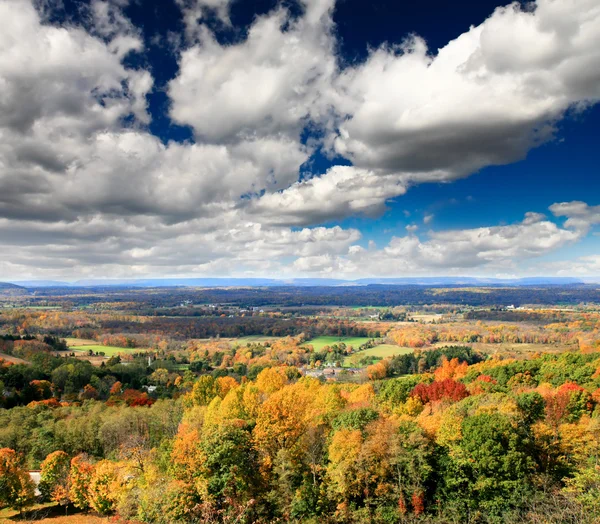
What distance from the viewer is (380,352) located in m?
164

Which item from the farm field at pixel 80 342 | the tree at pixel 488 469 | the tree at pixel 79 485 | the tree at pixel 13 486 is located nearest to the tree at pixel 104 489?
the tree at pixel 79 485

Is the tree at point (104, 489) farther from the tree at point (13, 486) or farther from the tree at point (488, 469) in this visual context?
the tree at point (488, 469)

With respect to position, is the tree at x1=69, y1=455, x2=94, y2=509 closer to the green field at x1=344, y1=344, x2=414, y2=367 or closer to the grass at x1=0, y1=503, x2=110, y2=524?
the grass at x1=0, y1=503, x2=110, y2=524

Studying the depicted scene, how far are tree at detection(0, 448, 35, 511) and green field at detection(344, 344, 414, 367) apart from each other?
11322 centimetres

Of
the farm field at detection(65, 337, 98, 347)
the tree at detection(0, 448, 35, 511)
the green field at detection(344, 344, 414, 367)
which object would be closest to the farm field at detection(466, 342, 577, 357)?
the green field at detection(344, 344, 414, 367)

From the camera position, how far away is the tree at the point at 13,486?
127 ft

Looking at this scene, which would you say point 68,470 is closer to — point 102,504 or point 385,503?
point 102,504

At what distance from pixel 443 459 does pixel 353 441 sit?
314 inches

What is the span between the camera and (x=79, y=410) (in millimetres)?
64438

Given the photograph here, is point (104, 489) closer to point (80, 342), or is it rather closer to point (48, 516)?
point (48, 516)

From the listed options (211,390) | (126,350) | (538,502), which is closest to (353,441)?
(538,502)

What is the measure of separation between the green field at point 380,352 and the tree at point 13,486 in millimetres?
113216

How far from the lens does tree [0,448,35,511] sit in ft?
127

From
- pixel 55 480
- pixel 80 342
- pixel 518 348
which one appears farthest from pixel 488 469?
pixel 80 342
